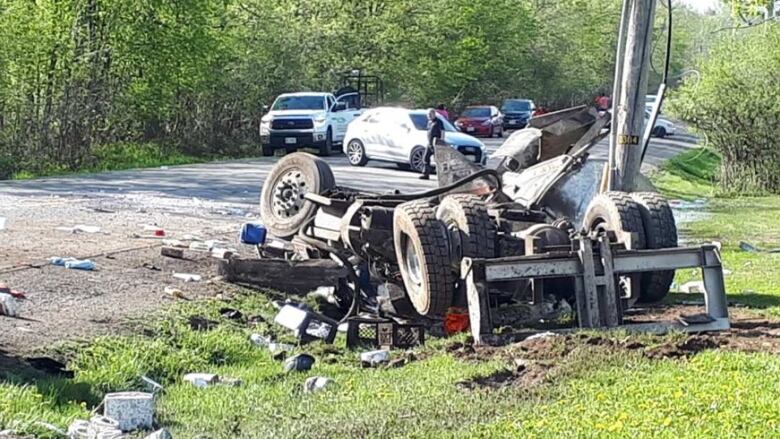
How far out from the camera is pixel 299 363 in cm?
983

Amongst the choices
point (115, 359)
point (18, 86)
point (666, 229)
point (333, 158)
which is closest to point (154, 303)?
point (115, 359)

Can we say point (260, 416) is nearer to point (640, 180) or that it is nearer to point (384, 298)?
point (384, 298)

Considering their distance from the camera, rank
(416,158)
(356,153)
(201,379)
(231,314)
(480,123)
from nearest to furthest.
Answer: (201,379) < (231,314) < (416,158) < (356,153) < (480,123)

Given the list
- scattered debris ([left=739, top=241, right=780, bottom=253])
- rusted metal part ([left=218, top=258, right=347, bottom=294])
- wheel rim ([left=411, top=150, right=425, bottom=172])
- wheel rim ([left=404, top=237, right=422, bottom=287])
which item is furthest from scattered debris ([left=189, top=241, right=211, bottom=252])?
wheel rim ([left=411, top=150, right=425, bottom=172])

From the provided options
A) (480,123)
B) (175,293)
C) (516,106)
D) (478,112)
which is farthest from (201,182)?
(516,106)

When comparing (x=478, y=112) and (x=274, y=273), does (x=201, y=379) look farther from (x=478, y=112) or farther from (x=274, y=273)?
(x=478, y=112)

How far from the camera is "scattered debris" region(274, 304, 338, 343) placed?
1130 centimetres

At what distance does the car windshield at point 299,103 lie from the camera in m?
37.6

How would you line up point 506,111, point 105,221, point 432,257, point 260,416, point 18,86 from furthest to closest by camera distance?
1. point 506,111
2. point 18,86
3. point 105,221
4. point 432,257
5. point 260,416

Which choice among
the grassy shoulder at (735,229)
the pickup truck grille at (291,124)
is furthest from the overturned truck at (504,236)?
the pickup truck grille at (291,124)

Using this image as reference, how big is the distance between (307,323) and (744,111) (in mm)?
26923

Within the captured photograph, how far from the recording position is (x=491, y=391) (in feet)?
25.6

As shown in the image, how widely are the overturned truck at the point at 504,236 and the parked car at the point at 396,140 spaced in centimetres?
1696

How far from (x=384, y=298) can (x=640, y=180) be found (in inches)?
168
